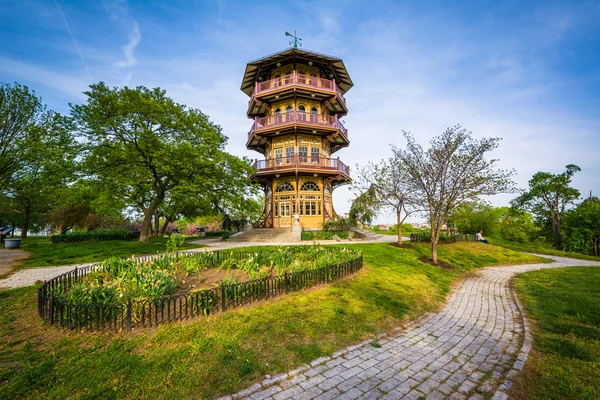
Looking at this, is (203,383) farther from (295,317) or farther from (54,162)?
(54,162)

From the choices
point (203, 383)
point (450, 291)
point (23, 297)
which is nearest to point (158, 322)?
point (203, 383)

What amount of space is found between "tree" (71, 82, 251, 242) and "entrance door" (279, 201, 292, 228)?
6.79 m

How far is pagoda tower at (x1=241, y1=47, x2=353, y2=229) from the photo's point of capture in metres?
22.8

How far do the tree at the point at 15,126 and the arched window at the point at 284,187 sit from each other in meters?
19.5

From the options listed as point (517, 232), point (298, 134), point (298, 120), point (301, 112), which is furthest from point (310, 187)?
point (517, 232)

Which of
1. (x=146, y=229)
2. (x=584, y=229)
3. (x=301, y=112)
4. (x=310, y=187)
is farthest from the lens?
(x=584, y=229)

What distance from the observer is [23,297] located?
648 centimetres

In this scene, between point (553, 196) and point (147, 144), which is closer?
point (147, 144)

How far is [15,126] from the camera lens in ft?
59.3

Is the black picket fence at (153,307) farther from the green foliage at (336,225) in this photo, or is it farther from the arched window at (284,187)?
the arched window at (284,187)

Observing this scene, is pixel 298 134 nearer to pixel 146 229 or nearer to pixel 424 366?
pixel 146 229

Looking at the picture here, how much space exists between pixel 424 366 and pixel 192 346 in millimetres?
3825

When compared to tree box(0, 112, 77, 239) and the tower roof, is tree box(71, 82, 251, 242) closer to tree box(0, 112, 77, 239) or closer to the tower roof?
tree box(0, 112, 77, 239)

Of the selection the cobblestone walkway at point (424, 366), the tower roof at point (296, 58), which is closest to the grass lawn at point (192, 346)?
the cobblestone walkway at point (424, 366)
